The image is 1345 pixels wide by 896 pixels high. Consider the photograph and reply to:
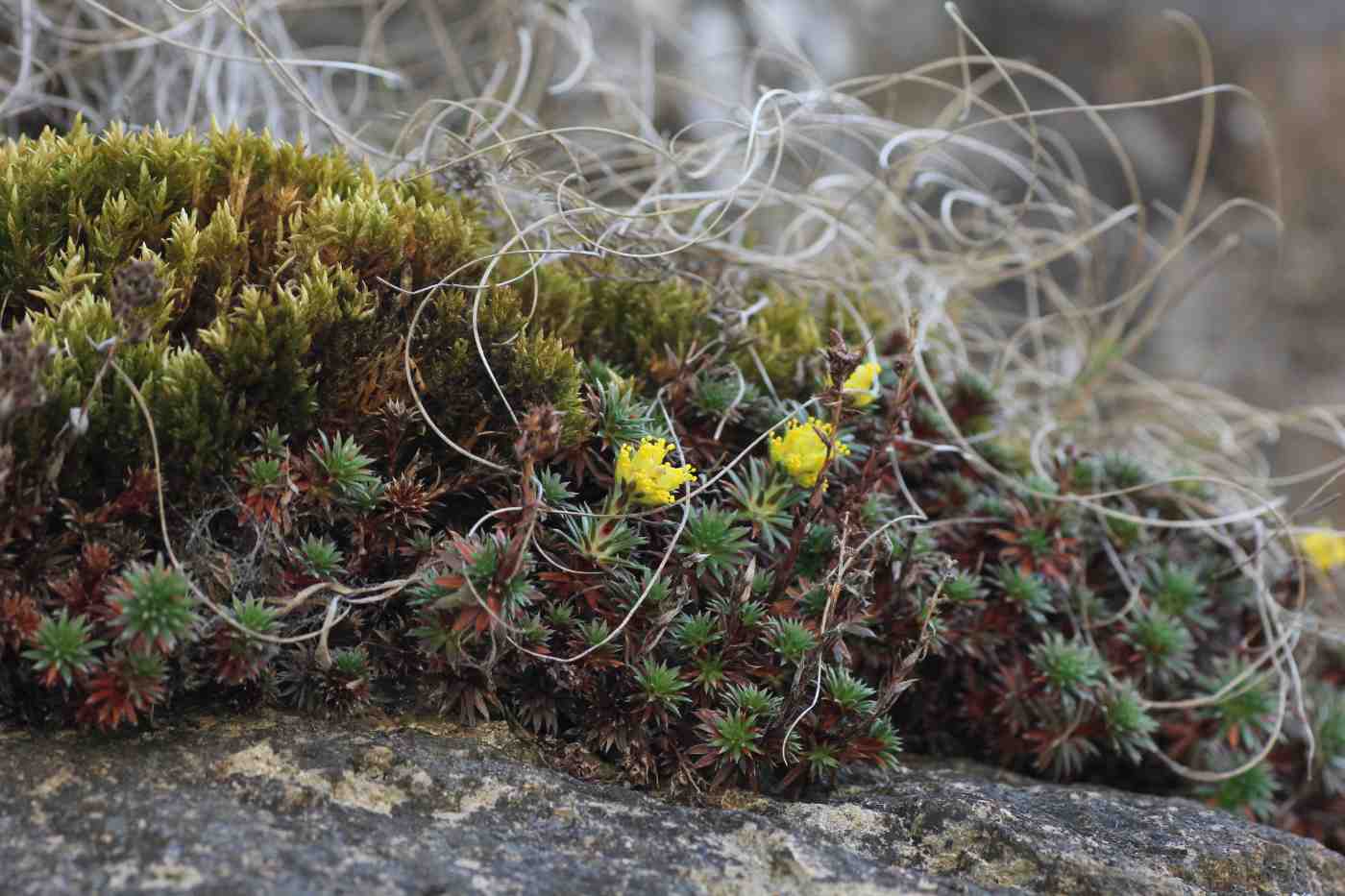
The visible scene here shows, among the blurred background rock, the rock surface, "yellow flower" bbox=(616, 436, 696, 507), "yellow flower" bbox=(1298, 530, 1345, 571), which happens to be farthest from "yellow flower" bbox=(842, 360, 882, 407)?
the blurred background rock

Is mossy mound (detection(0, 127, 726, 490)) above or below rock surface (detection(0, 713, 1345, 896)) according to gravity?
above

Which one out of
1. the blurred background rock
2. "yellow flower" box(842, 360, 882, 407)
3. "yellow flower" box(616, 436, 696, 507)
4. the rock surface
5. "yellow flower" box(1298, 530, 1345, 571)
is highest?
the blurred background rock

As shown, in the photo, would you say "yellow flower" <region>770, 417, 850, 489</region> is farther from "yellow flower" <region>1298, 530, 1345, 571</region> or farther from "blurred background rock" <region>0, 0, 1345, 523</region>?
Answer: "blurred background rock" <region>0, 0, 1345, 523</region>

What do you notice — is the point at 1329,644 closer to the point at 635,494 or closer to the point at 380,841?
the point at 635,494

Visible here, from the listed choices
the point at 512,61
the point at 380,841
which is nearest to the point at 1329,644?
the point at 380,841

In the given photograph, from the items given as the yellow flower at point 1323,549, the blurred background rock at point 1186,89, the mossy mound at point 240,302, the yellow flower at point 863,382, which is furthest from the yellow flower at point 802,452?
the blurred background rock at point 1186,89

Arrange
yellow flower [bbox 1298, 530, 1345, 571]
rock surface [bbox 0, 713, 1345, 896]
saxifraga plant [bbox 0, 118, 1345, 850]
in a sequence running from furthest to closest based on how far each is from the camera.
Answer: yellow flower [bbox 1298, 530, 1345, 571]
saxifraga plant [bbox 0, 118, 1345, 850]
rock surface [bbox 0, 713, 1345, 896]
